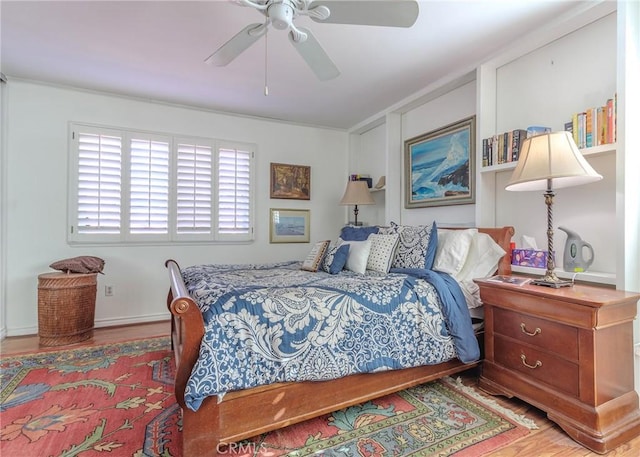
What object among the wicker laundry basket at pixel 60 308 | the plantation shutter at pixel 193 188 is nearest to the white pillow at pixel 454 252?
the plantation shutter at pixel 193 188

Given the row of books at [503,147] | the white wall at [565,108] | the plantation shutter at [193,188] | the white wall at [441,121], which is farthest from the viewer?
the plantation shutter at [193,188]

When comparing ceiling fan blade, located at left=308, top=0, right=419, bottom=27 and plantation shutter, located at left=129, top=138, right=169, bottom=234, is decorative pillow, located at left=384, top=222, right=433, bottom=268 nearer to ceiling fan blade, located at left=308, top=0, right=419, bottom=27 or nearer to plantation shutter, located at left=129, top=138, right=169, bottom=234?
ceiling fan blade, located at left=308, top=0, right=419, bottom=27

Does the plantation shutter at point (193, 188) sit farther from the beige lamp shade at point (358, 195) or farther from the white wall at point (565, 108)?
the white wall at point (565, 108)

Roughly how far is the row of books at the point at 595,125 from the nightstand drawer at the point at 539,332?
116 centimetres

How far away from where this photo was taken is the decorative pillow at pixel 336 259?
8.85 feet

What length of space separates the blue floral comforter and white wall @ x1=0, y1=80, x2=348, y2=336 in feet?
5.92

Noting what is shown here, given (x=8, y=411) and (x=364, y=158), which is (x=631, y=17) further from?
(x=8, y=411)

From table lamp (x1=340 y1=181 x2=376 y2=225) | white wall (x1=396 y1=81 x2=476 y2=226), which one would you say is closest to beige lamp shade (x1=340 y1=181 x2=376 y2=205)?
table lamp (x1=340 y1=181 x2=376 y2=225)

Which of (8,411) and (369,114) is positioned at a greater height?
(369,114)

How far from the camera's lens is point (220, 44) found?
256 centimetres

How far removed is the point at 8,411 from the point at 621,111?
3955mm

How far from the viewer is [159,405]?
1953 mm

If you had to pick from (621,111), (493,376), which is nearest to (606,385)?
(493,376)

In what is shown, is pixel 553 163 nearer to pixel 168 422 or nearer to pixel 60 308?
pixel 168 422
